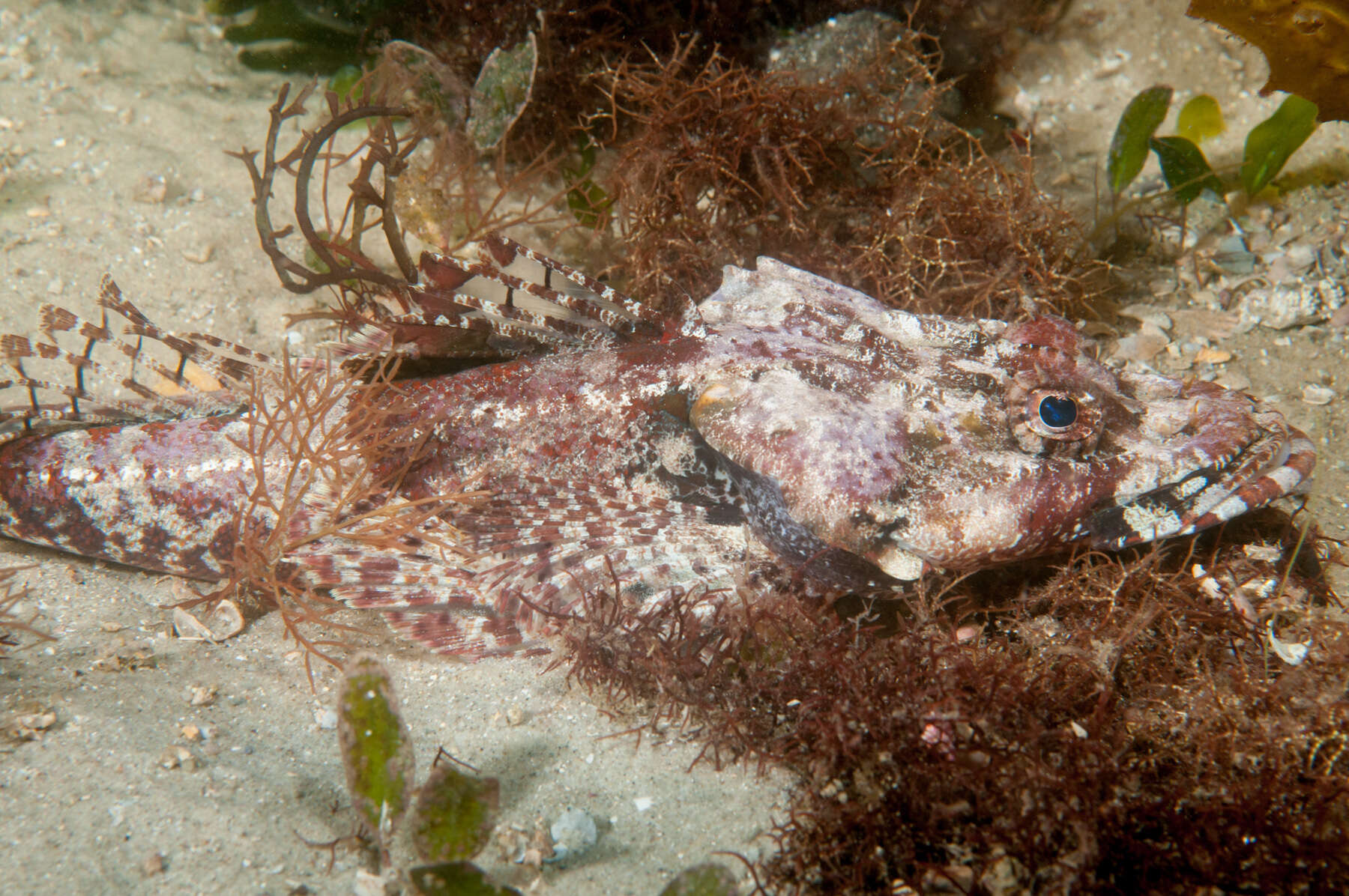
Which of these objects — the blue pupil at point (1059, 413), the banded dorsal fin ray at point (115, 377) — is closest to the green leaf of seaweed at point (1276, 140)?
the blue pupil at point (1059, 413)

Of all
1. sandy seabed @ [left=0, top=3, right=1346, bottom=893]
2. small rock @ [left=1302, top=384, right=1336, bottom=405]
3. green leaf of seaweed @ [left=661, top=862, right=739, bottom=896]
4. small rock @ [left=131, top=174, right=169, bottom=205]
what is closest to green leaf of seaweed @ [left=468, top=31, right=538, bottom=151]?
sandy seabed @ [left=0, top=3, right=1346, bottom=893]

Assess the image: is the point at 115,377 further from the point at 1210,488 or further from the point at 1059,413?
the point at 1210,488

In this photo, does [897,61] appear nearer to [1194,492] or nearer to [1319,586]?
[1194,492]

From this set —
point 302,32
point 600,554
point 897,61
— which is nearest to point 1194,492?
point 600,554

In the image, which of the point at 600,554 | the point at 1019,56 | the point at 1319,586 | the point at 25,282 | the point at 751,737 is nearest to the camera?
the point at 751,737

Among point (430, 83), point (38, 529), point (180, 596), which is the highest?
point (430, 83)

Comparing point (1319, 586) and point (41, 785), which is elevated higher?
point (1319, 586)
